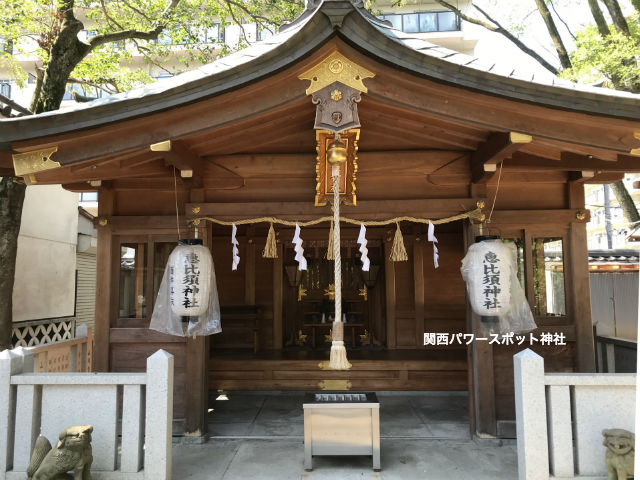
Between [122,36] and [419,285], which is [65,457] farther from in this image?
[122,36]

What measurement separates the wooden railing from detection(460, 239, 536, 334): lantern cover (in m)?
5.62

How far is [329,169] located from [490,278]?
240 centimetres

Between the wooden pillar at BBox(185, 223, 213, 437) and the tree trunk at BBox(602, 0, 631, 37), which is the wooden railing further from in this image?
the tree trunk at BBox(602, 0, 631, 37)

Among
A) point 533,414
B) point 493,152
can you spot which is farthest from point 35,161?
point 533,414

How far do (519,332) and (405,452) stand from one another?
7.12 feet

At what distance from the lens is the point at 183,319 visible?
5.35m

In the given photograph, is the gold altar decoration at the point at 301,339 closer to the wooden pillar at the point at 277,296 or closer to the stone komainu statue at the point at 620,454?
the wooden pillar at the point at 277,296

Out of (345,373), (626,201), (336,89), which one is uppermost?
(626,201)

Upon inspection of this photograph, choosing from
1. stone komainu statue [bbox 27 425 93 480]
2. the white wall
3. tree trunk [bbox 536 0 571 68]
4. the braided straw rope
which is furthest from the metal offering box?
tree trunk [bbox 536 0 571 68]

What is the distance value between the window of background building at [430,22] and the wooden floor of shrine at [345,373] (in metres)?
20.4

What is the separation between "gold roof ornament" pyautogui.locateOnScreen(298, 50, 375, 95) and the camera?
443 centimetres

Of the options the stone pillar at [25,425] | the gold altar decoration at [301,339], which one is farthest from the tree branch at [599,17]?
the stone pillar at [25,425]

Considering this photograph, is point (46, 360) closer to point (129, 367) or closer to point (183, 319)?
point (129, 367)

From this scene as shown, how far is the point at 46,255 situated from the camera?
11680mm
